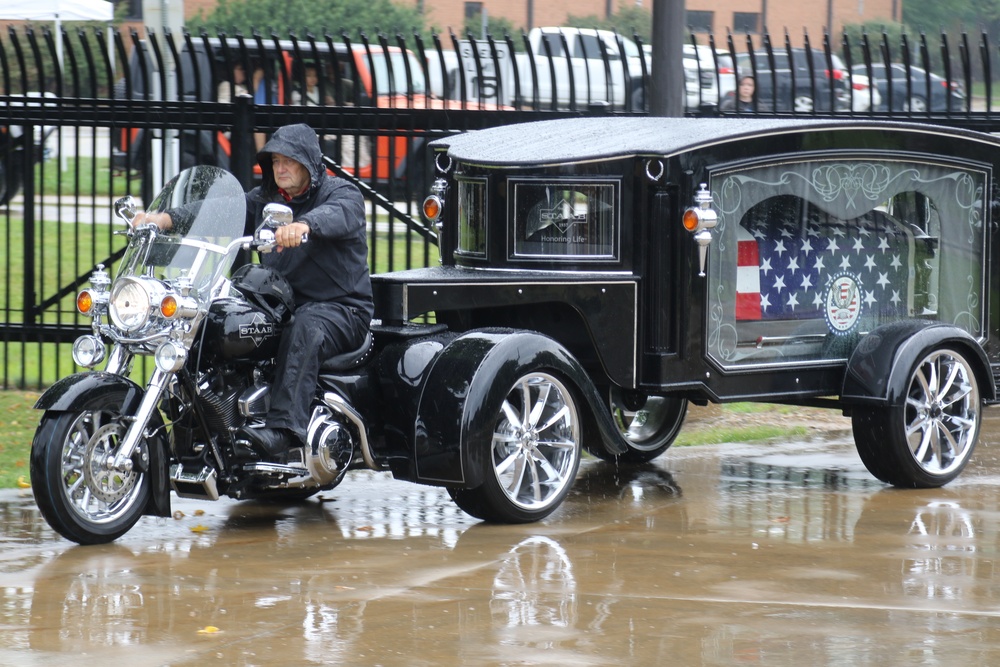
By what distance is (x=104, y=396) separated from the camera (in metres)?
6.40

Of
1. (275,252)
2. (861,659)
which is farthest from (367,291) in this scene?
(861,659)

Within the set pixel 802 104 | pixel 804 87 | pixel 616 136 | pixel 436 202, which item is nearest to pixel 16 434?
pixel 436 202

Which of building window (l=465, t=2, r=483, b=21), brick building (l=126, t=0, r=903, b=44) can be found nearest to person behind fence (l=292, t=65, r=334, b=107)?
brick building (l=126, t=0, r=903, b=44)

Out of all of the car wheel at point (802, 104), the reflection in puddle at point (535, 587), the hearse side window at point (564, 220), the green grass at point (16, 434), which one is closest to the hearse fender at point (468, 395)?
the reflection in puddle at point (535, 587)

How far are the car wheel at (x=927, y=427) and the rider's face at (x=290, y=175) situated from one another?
3.04 meters

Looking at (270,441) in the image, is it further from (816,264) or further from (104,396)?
(816,264)

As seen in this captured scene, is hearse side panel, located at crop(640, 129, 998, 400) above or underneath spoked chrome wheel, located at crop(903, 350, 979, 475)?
above

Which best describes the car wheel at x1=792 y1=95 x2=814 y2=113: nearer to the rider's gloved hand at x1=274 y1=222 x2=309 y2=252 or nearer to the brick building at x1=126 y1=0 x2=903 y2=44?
the rider's gloved hand at x1=274 y1=222 x2=309 y2=252

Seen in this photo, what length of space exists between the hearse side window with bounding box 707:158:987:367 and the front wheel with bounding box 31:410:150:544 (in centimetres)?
287

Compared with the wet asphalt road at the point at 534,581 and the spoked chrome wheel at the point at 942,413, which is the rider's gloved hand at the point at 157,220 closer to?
the wet asphalt road at the point at 534,581

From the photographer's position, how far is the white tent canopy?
20.6 m

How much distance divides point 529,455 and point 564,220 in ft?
4.19

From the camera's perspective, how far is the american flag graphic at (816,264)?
7855mm

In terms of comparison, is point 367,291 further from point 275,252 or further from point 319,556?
point 319,556
